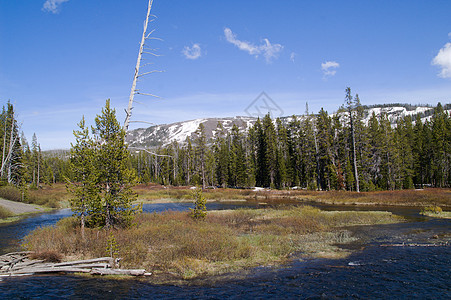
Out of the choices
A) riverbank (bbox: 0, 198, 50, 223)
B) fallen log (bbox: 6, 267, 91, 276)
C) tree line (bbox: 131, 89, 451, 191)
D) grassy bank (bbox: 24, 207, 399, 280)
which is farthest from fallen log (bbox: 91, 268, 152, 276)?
tree line (bbox: 131, 89, 451, 191)

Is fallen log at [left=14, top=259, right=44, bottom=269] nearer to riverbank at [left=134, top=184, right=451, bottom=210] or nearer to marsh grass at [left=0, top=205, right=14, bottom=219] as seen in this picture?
marsh grass at [left=0, top=205, right=14, bottom=219]

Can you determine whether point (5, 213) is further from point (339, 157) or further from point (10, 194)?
point (339, 157)

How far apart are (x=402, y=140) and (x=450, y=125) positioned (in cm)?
959

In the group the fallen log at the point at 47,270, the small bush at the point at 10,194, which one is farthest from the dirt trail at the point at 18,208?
the fallen log at the point at 47,270

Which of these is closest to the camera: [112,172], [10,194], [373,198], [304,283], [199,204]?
[304,283]

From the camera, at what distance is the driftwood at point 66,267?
38.5 ft

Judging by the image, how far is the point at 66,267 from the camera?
12102 mm

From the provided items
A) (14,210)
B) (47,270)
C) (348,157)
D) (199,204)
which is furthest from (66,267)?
Result: (348,157)

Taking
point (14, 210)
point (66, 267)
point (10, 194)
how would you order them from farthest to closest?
point (10, 194), point (14, 210), point (66, 267)

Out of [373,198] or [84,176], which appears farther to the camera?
[373,198]

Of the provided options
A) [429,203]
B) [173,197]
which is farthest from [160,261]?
[173,197]

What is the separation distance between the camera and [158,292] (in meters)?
10.3

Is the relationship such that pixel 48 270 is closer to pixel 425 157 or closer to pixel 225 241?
pixel 225 241

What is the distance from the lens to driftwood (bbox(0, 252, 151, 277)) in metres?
11.7
